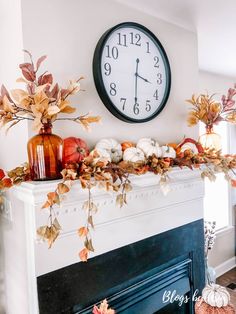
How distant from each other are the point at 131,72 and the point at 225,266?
285 cm

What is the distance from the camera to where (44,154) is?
93 centimetres

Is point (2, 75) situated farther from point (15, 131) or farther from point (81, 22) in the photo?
point (81, 22)

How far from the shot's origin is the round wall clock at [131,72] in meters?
1.23

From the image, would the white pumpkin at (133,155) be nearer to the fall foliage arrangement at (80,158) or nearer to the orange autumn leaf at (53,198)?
the fall foliage arrangement at (80,158)

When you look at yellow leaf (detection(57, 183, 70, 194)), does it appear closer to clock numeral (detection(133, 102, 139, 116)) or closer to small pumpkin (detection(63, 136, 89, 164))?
small pumpkin (detection(63, 136, 89, 164))

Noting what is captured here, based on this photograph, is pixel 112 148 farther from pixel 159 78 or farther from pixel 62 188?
pixel 159 78

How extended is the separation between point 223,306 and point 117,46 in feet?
4.48

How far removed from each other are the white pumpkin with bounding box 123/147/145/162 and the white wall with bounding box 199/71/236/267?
194 centimetres

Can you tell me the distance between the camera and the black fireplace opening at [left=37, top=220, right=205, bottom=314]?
43.1 inches

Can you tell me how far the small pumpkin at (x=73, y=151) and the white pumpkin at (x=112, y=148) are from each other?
12 cm

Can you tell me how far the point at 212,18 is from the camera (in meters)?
1.54

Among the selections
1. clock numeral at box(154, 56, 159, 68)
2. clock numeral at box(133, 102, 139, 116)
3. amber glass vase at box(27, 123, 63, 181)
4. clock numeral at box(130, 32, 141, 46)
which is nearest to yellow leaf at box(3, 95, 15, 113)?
amber glass vase at box(27, 123, 63, 181)

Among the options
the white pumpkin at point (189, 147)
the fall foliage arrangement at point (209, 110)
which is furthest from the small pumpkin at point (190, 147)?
the fall foliage arrangement at point (209, 110)

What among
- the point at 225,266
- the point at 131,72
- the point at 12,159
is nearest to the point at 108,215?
the point at 12,159
